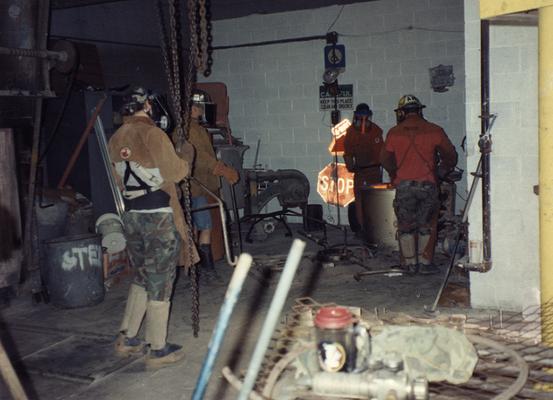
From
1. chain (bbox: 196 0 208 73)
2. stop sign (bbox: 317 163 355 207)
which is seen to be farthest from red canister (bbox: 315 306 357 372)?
stop sign (bbox: 317 163 355 207)

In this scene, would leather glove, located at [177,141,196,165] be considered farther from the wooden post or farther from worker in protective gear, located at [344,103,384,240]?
worker in protective gear, located at [344,103,384,240]

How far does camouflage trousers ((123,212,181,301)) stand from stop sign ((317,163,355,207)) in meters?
6.45

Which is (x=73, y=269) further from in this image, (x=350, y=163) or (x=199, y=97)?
(x=350, y=163)

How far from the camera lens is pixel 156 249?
502cm

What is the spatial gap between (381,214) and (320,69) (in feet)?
12.5

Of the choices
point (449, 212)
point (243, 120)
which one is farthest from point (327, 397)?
point (243, 120)

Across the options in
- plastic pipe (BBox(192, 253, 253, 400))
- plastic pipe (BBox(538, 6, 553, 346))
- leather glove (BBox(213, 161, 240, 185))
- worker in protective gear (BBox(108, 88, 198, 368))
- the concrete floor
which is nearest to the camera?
Answer: plastic pipe (BBox(192, 253, 253, 400))

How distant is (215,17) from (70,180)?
15.8ft

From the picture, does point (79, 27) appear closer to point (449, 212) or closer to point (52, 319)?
point (52, 319)

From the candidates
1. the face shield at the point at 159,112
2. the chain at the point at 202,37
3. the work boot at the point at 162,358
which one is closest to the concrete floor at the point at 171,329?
the work boot at the point at 162,358

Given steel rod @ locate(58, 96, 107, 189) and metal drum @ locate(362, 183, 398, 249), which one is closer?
steel rod @ locate(58, 96, 107, 189)

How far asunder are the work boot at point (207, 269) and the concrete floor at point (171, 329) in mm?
204

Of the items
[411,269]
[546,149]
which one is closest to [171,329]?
[411,269]

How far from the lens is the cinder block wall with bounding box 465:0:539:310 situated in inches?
220
